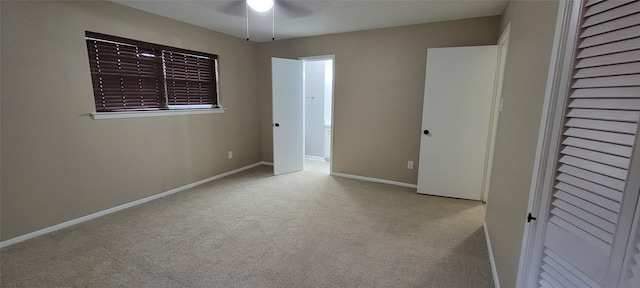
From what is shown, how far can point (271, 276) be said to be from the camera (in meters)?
1.91

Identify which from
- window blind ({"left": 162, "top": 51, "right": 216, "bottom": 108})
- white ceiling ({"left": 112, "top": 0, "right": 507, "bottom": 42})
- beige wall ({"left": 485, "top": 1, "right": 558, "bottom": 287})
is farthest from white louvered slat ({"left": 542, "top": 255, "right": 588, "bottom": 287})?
window blind ({"left": 162, "top": 51, "right": 216, "bottom": 108})

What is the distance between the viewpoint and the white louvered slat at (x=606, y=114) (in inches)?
27.5

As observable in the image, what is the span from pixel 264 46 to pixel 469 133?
3429mm

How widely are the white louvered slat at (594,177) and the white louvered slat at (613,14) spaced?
0.44 m

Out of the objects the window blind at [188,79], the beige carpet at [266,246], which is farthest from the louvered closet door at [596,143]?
the window blind at [188,79]

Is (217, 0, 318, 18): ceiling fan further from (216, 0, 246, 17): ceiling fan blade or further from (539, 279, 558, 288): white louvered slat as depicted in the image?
(539, 279, 558, 288): white louvered slat

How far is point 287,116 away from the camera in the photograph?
4363 millimetres

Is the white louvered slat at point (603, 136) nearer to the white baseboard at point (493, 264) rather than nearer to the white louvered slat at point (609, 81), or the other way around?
the white louvered slat at point (609, 81)

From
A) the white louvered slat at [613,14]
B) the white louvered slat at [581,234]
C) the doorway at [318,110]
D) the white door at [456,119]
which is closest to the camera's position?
the white louvered slat at [613,14]

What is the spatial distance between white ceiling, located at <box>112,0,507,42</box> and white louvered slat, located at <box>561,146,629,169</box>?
2.24 metres

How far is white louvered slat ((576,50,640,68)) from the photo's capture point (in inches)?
27.0

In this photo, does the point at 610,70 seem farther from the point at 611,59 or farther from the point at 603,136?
the point at 603,136

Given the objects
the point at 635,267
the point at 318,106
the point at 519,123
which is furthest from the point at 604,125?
the point at 318,106

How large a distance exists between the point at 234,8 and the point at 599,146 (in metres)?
3.10
